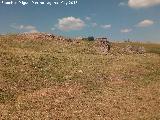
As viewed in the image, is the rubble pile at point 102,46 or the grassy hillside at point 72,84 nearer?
the grassy hillside at point 72,84

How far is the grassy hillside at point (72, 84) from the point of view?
107 ft

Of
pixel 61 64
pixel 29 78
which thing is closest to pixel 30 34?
pixel 61 64

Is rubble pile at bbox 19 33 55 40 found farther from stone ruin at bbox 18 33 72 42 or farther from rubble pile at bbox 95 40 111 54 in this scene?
rubble pile at bbox 95 40 111 54

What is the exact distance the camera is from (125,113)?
107ft

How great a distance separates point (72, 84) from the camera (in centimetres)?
4116

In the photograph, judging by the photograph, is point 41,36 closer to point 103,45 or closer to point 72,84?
point 103,45

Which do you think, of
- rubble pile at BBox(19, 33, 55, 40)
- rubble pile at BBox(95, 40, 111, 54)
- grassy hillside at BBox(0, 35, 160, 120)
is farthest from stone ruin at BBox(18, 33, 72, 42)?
rubble pile at BBox(95, 40, 111, 54)

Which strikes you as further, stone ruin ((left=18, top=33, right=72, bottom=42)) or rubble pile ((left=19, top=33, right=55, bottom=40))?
rubble pile ((left=19, top=33, right=55, bottom=40))

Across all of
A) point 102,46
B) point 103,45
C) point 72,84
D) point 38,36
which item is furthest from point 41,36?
point 72,84

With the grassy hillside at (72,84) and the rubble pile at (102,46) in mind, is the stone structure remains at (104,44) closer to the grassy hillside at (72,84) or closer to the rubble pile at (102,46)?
the rubble pile at (102,46)

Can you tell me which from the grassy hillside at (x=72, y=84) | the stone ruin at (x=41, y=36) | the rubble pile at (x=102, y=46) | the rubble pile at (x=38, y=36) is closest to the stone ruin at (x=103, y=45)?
the rubble pile at (x=102, y=46)

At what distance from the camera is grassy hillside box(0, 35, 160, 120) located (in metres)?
32.5

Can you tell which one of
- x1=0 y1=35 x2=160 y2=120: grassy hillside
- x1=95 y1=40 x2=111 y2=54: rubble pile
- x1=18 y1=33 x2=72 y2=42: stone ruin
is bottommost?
x1=0 y1=35 x2=160 y2=120: grassy hillside

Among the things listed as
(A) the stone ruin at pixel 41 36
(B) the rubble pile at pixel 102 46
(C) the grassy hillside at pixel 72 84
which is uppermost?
(A) the stone ruin at pixel 41 36
